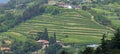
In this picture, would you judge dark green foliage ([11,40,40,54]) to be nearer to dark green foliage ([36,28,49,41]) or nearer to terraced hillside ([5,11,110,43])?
dark green foliage ([36,28,49,41])

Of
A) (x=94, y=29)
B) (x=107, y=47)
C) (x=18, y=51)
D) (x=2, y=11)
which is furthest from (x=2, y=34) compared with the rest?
(x=107, y=47)

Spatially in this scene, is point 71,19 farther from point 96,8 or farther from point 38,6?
point 38,6

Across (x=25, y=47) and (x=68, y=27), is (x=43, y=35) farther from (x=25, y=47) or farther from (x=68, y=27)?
(x=25, y=47)

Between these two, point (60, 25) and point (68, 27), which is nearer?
point (68, 27)

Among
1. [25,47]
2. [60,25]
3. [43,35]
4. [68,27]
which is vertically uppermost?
[60,25]

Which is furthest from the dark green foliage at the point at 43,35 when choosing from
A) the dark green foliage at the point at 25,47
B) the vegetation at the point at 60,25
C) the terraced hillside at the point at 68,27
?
the dark green foliage at the point at 25,47

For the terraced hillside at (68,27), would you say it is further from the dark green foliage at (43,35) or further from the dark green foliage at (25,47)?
the dark green foliage at (25,47)

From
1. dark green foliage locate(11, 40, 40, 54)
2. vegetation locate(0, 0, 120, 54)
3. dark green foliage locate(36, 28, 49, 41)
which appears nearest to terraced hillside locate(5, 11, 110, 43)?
vegetation locate(0, 0, 120, 54)

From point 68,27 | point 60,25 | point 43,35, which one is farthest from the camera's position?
point 60,25

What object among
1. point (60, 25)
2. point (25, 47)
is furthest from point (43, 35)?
point (25, 47)
